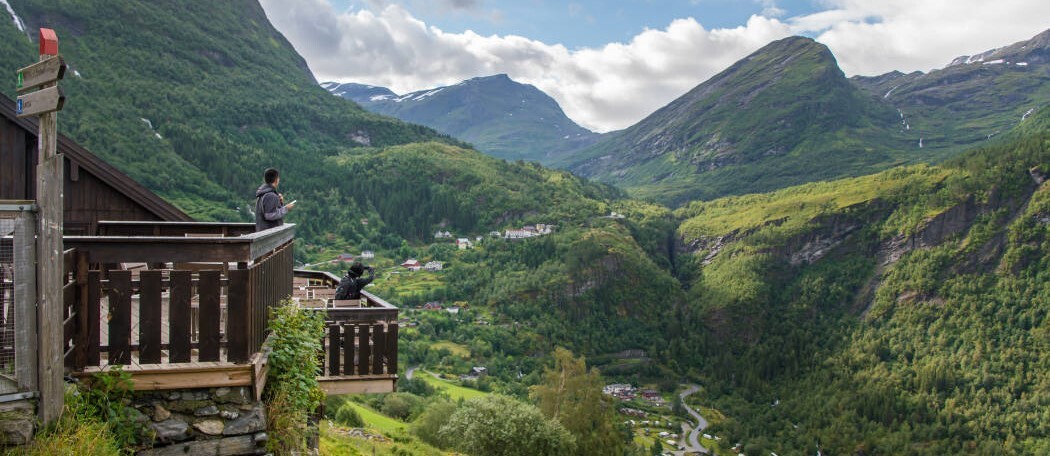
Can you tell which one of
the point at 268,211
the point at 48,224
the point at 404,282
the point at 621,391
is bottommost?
the point at 621,391

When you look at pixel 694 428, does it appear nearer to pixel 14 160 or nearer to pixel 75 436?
pixel 14 160

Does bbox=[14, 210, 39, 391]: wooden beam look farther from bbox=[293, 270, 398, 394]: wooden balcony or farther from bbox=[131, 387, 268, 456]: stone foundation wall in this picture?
bbox=[293, 270, 398, 394]: wooden balcony

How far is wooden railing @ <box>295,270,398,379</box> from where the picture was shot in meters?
8.92

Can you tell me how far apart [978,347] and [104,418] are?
138230mm

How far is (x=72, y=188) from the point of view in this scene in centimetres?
1258

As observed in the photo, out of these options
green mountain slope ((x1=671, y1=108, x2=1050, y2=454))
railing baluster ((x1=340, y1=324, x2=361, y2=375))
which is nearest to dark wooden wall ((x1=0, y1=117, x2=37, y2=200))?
railing baluster ((x1=340, y1=324, x2=361, y2=375))

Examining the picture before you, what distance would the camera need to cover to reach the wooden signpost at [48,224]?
15.0 ft

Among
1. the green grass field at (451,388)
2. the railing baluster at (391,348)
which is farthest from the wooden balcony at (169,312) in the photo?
the green grass field at (451,388)

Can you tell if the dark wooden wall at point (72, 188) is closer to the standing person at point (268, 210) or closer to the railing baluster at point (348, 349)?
the standing person at point (268, 210)

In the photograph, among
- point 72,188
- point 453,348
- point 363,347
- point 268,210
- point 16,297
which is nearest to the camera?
point 16,297

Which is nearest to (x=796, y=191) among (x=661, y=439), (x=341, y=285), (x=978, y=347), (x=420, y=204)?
(x=978, y=347)

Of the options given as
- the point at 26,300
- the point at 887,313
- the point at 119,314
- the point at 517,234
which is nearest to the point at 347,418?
the point at 119,314

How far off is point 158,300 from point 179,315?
193 mm

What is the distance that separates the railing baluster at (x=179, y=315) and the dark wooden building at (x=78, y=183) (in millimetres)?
7375
